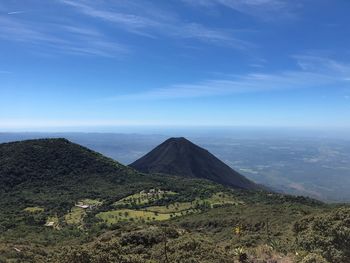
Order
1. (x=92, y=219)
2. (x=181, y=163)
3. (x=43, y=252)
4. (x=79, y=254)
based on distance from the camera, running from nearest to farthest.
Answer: (x=79, y=254), (x=43, y=252), (x=92, y=219), (x=181, y=163)

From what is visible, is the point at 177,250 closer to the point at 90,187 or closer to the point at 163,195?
the point at 163,195

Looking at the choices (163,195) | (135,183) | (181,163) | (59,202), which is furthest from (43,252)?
(181,163)

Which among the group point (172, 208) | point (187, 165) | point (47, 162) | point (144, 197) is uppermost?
point (47, 162)

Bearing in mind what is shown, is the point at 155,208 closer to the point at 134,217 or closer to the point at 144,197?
the point at 144,197

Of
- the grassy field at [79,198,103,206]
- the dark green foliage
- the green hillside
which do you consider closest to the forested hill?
the green hillside

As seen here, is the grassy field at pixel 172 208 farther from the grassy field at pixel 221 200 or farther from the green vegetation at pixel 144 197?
the grassy field at pixel 221 200

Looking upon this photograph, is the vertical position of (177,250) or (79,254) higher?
(79,254)

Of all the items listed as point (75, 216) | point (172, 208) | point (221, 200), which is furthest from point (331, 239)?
point (221, 200)
